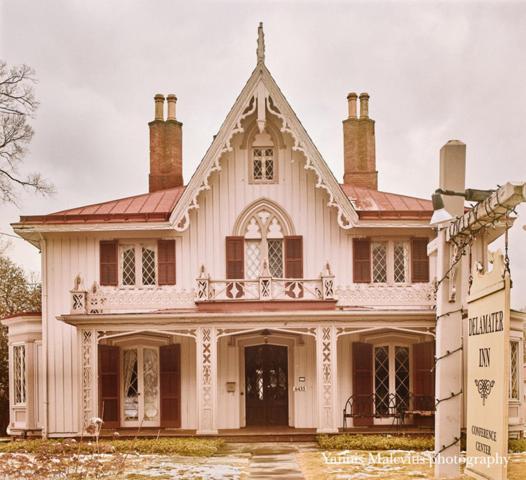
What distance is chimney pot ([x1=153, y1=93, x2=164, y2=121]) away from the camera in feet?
102

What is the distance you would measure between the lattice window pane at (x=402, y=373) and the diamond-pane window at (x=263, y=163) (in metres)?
6.08

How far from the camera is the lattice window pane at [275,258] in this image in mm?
26281

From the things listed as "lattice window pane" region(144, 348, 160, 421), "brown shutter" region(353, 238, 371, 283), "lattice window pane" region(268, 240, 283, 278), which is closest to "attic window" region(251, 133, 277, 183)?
"lattice window pane" region(268, 240, 283, 278)

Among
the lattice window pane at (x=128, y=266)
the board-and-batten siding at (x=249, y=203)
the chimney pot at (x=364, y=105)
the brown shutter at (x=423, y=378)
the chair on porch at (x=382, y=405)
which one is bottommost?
the chair on porch at (x=382, y=405)

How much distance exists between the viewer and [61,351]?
26234 mm

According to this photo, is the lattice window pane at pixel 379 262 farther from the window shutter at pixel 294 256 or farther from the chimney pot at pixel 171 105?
the chimney pot at pixel 171 105

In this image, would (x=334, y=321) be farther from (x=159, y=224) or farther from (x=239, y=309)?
(x=159, y=224)

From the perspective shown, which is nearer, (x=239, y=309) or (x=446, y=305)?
(x=446, y=305)

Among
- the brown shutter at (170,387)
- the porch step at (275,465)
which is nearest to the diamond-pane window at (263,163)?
the brown shutter at (170,387)

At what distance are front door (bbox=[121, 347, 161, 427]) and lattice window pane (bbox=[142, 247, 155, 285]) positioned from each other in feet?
6.43

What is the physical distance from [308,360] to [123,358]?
5.19m

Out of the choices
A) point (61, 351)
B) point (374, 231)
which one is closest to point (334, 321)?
point (374, 231)

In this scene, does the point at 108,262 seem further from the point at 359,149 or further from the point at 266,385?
the point at 359,149

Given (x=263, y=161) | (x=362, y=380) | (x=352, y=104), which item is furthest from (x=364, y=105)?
(x=362, y=380)
